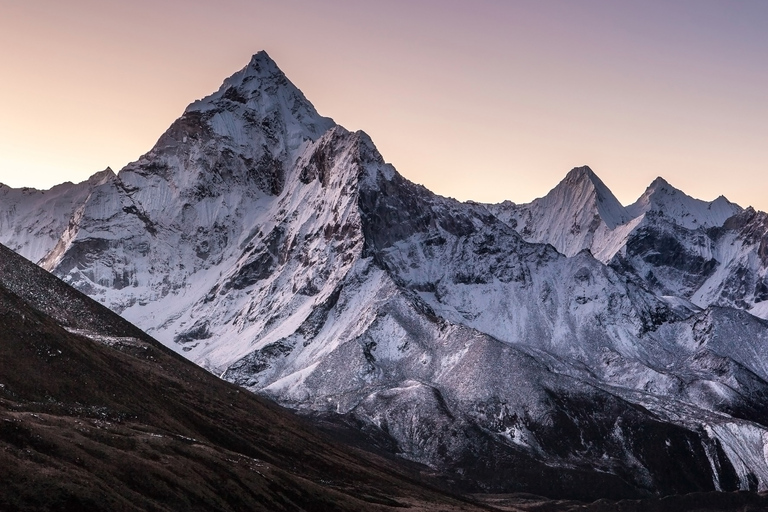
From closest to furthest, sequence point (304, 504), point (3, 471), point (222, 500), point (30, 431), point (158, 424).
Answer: point (3, 471) < point (30, 431) < point (222, 500) < point (304, 504) < point (158, 424)

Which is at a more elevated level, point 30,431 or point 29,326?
point 29,326

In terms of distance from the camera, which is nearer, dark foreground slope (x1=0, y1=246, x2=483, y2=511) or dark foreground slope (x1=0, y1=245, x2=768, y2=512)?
dark foreground slope (x1=0, y1=245, x2=768, y2=512)

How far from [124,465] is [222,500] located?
16138mm

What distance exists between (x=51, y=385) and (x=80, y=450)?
152ft

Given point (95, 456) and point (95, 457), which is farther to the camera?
A: point (95, 456)

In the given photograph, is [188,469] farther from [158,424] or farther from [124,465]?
[158,424]

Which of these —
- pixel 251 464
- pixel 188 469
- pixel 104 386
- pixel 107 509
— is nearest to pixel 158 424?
pixel 104 386

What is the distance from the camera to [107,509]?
126250 millimetres

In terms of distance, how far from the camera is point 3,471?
120812mm

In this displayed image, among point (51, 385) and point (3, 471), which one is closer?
point (3, 471)

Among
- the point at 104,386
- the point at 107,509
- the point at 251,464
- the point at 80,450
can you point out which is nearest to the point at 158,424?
the point at 104,386

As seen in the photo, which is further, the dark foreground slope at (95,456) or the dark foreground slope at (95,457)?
the dark foreground slope at (95,456)

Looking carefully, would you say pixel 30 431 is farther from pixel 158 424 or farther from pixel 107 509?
pixel 158 424

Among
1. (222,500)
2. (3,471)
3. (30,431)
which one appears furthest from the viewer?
(222,500)
